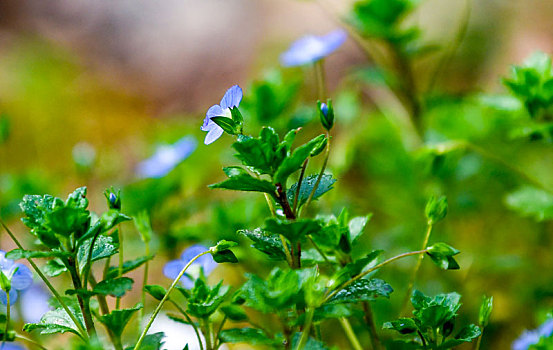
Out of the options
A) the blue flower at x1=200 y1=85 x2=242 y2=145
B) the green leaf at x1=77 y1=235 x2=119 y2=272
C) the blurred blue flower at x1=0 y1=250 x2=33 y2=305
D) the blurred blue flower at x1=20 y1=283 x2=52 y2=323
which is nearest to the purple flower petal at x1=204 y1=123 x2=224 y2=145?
the blue flower at x1=200 y1=85 x2=242 y2=145

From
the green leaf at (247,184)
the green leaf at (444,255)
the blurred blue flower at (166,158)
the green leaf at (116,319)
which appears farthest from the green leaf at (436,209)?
the blurred blue flower at (166,158)

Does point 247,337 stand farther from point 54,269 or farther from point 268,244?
point 54,269

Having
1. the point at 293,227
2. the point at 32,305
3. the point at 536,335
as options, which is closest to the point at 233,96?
the point at 293,227

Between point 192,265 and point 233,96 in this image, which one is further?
point 192,265

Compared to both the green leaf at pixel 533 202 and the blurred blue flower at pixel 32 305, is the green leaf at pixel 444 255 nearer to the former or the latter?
the green leaf at pixel 533 202

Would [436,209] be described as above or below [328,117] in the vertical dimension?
below

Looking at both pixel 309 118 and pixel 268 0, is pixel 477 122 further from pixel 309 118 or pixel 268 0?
pixel 268 0
